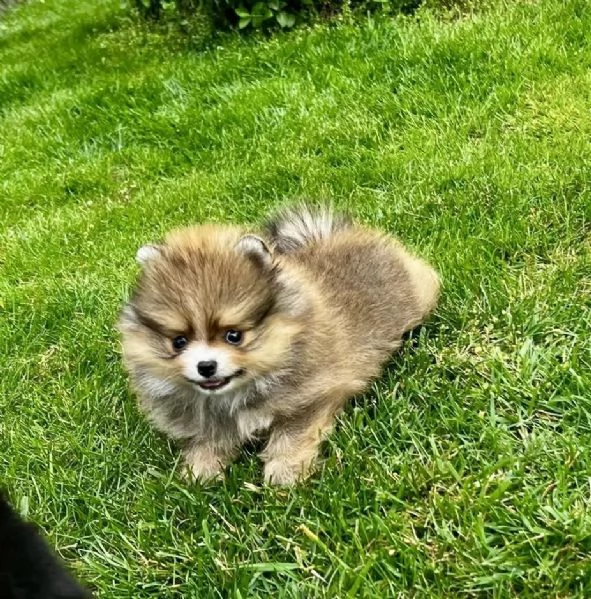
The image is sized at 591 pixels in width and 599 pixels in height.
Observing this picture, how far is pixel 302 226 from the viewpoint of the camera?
11.9ft

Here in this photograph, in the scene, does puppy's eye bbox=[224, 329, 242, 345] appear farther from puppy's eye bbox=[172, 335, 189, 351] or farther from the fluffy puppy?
the fluffy puppy

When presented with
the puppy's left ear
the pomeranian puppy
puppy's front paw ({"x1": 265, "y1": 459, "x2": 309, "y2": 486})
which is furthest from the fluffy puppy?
the puppy's left ear

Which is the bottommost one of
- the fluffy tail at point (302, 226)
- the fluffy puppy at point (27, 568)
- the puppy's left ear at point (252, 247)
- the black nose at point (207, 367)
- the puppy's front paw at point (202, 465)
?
the puppy's front paw at point (202, 465)

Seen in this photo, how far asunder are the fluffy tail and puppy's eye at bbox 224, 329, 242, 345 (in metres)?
0.87

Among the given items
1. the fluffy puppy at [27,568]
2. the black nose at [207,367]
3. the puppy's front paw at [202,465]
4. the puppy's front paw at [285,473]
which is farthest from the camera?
the puppy's front paw at [202,465]

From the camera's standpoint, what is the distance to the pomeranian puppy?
268 centimetres

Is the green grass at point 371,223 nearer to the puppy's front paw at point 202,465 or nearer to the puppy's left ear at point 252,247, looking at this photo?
the puppy's front paw at point 202,465

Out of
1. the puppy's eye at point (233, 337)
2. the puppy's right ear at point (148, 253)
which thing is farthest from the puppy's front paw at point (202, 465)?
the puppy's right ear at point (148, 253)

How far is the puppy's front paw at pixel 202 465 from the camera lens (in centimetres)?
292

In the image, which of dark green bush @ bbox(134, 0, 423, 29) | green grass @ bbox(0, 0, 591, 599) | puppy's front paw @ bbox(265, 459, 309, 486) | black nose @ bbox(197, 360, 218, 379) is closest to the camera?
green grass @ bbox(0, 0, 591, 599)

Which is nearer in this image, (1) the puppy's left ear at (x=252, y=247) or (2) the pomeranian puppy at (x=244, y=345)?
(2) the pomeranian puppy at (x=244, y=345)

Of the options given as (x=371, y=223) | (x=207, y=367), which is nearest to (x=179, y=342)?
(x=207, y=367)

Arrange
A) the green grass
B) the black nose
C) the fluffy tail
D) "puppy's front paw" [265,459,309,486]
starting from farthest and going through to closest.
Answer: the fluffy tail < "puppy's front paw" [265,459,309,486] < the black nose < the green grass

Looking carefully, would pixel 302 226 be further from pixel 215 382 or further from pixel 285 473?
pixel 285 473
